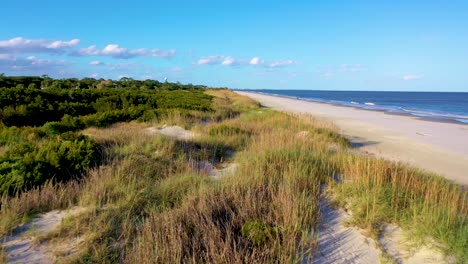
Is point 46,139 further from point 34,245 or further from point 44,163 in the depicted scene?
point 34,245

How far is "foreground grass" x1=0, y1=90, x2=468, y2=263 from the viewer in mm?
3932

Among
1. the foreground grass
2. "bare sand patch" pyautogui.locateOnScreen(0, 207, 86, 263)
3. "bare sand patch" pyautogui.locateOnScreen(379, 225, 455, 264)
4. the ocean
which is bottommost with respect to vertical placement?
the ocean

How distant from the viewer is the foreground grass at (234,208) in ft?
12.9

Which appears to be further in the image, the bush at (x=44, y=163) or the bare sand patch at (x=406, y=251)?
the bush at (x=44, y=163)

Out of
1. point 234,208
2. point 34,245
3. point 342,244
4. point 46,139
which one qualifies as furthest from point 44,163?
point 342,244

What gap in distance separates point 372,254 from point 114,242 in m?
3.11

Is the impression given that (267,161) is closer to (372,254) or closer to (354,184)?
(354,184)

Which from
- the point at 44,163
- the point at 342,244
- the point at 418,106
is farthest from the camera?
the point at 418,106

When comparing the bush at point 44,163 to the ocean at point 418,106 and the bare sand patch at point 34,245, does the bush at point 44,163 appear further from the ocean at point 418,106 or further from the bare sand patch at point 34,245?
the ocean at point 418,106

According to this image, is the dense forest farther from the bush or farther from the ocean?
the ocean

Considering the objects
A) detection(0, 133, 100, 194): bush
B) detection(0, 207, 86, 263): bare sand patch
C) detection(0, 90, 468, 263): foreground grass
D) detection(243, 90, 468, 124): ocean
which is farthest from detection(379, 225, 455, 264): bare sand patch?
detection(243, 90, 468, 124): ocean

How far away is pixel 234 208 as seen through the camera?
16.3 ft

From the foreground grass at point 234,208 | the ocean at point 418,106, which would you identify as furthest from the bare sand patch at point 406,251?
the ocean at point 418,106

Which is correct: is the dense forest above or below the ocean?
above
